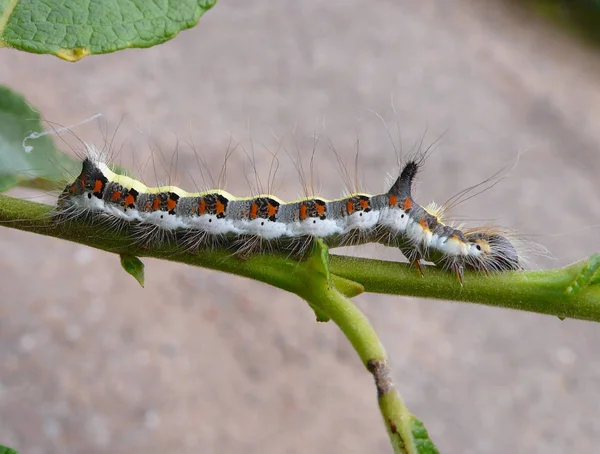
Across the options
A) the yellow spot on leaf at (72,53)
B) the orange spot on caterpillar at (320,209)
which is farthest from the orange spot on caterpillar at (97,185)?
the orange spot on caterpillar at (320,209)

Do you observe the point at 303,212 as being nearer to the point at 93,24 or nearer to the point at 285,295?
the point at 93,24

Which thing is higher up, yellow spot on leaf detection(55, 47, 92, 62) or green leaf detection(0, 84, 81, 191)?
yellow spot on leaf detection(55, 47, 92, 62)

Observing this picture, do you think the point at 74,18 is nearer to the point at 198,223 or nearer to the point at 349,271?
the point at 198,223

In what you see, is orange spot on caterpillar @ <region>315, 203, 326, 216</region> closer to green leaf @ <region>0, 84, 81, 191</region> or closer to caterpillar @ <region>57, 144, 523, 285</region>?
caterpillar @ <region>57, 144, 523, 285</region>

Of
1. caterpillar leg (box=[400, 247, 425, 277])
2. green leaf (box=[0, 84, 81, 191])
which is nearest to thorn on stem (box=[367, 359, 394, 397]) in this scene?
caterpillar leg (box=[400, 247, 425, 277])

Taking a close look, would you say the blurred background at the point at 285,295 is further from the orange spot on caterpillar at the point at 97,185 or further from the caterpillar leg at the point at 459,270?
the caterpillar leg at the point at 459,270

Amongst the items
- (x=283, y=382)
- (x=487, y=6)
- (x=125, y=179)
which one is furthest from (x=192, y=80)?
(x=125, y=179)
